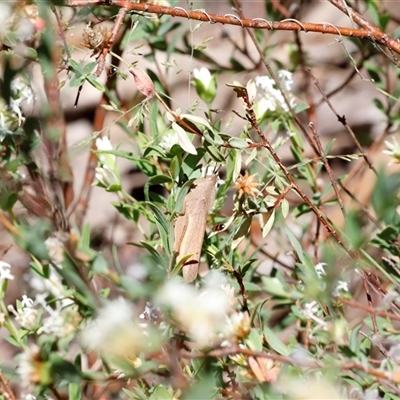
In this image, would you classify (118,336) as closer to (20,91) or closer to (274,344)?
(274,344)

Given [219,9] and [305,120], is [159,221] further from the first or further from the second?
[219,9]

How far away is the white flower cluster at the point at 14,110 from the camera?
828mm

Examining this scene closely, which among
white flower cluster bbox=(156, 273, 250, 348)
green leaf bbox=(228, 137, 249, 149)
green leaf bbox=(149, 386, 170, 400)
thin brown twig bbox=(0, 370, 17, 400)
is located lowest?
thin brown twig bbox=(0, 370, 17, 400)

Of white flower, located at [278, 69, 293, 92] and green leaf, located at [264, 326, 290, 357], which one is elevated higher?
white flower, located at [278, 69, 293, 92]

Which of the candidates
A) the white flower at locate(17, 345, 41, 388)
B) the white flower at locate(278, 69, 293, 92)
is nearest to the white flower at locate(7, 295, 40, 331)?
the white flower at locate(17, 345, 41, 388)

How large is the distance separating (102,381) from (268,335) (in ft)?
0.55

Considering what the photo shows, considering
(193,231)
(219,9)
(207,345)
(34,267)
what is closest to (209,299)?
(207,345)

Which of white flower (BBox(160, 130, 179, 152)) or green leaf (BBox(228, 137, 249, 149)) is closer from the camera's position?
green leaf (BBox(228, 137, 249, 149))

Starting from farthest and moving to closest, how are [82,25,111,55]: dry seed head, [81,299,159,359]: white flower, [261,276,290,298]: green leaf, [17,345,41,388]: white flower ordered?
[261,276,290,298]: green leaf < [82,25,111,55]: dry seed head < [17,345,41,388]: white flower < [81,299,159,359]: white flower

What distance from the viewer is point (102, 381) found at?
631 millimetres

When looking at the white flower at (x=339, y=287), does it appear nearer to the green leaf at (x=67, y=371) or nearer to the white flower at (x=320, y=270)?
the white flower at (x=320, y=270)

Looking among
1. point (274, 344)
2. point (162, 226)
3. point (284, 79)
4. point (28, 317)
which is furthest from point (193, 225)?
point (284, 79)

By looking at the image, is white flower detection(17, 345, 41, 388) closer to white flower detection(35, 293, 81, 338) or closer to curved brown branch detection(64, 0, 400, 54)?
white flower detection(35, 293, 81, 338)

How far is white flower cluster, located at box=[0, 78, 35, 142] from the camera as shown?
83cm
